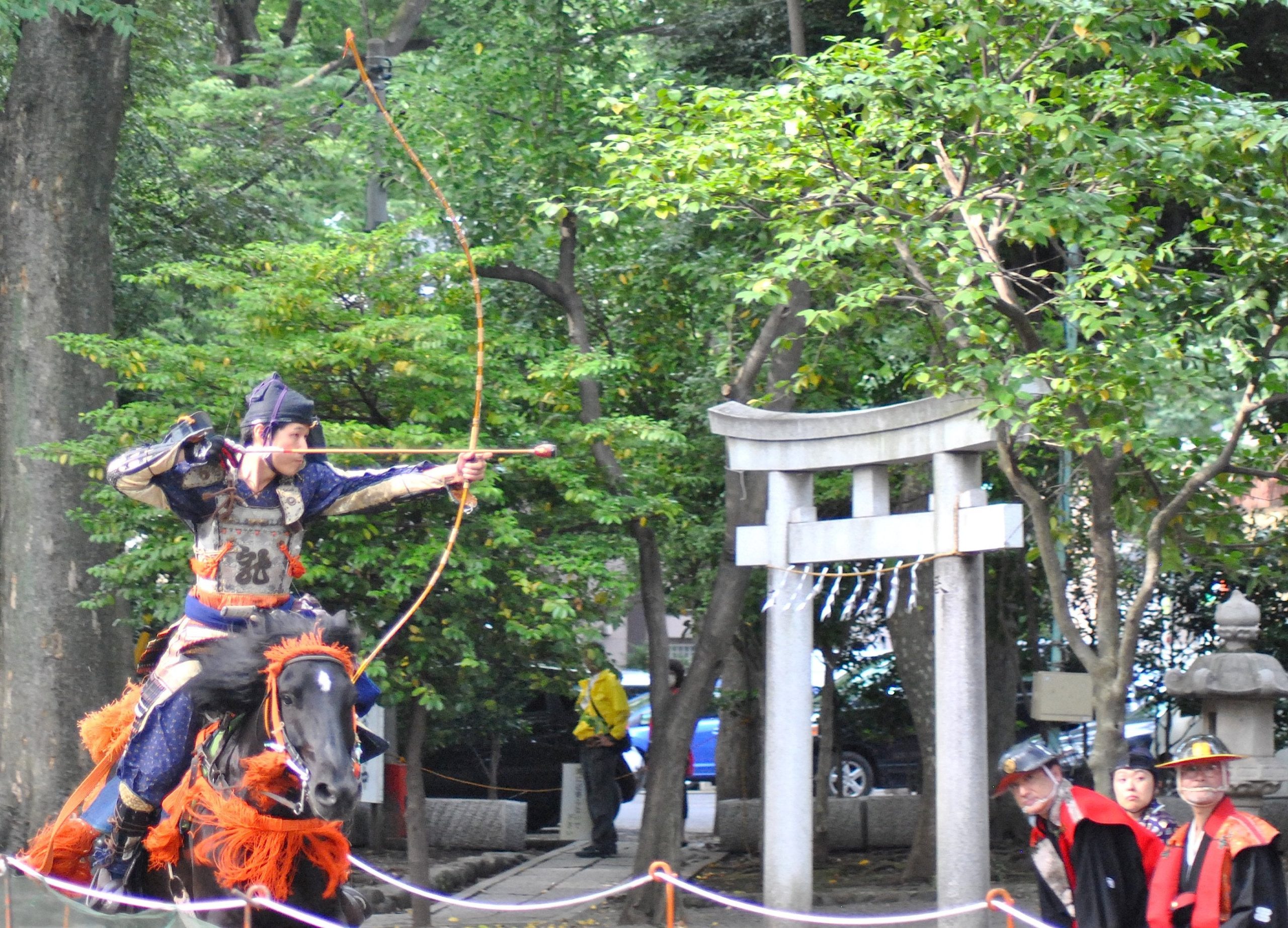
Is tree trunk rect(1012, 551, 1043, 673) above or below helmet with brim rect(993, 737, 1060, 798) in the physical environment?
above

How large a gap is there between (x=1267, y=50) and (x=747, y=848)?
306 inches

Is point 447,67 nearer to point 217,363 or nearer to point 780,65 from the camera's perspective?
point 780,65

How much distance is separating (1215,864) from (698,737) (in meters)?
15.8

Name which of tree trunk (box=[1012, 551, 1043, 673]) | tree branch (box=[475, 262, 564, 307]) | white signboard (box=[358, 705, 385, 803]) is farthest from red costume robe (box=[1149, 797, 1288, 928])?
tree trunk (box=[1012, 551, 1043, 673])

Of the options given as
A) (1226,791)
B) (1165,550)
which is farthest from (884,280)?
(1226,791)

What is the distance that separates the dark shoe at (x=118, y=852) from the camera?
555cm

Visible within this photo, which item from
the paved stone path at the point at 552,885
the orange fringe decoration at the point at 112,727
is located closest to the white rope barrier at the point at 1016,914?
the orange fringe decoration at the point at 112,727

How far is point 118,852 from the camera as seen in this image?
571 cm

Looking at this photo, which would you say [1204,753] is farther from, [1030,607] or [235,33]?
[235,33]

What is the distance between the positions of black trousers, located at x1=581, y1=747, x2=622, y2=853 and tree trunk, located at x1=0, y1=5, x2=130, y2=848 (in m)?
3.93

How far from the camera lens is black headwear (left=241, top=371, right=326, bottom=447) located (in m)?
5.62

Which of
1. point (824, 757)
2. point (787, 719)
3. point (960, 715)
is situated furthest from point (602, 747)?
point (960, 715)

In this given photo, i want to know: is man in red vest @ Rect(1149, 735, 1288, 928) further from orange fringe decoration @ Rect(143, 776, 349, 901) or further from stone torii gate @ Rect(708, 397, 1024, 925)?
stone torii gate @ Rect(708, 397, 1024, 925)

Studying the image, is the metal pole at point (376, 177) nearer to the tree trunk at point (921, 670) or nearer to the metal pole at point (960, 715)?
the metal pole at point (960, 715)
